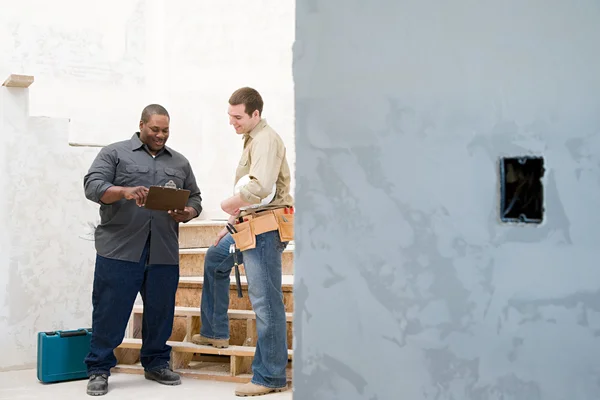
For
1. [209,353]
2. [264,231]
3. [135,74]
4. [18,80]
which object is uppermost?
[135,74]

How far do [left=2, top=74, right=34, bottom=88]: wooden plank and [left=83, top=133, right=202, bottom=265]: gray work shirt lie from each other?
97cm

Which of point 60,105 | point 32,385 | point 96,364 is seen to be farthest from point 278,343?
point 60,105

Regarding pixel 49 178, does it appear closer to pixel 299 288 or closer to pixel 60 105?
pixel 60 105

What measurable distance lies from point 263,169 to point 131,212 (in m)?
1.01

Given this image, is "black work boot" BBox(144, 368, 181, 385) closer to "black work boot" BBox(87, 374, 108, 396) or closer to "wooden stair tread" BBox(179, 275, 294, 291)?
"black work boot" BBox(87, 374, 108, 396)

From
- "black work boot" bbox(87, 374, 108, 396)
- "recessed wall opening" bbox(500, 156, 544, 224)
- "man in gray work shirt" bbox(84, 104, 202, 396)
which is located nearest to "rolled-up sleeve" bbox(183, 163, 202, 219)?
"man in gray work shirt" bbox(84, 104, 202, 396)

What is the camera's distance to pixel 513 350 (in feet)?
4.46

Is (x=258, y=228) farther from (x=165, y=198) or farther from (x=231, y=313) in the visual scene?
(x=231, y=313)

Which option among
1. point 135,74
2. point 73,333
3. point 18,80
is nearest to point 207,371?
point 73,333

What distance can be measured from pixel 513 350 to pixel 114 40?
5499mm

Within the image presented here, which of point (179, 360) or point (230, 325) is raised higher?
point (230, 325)

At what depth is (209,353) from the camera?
424cm

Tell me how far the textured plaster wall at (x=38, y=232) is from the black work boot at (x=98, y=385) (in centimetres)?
100

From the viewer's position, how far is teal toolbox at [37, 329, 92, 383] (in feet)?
13.6
